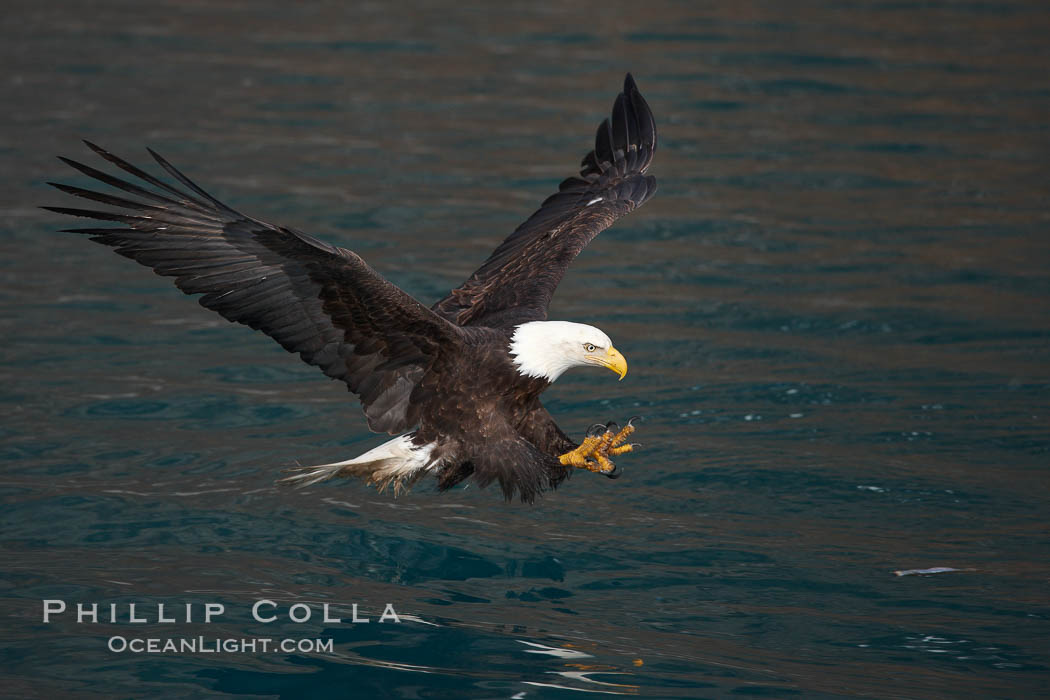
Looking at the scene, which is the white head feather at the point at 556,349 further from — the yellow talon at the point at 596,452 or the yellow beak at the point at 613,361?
the yellow talon at the point at 596,452

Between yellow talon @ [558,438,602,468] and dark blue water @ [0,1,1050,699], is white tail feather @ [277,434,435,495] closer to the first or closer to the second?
dark blue water @ [0,1,1050,699]

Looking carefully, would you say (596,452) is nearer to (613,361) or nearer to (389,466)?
(613,361)

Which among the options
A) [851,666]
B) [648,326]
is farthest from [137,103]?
[851,666]

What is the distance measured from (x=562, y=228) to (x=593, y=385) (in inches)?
48.4

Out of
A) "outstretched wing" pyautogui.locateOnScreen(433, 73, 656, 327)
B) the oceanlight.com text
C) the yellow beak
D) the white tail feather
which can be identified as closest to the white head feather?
the yellow beak

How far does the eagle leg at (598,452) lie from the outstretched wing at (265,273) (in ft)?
2.04

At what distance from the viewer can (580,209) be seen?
6.38 metres

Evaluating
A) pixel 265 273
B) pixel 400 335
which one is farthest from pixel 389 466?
pixel 265 273

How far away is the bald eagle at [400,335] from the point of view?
4.66 m

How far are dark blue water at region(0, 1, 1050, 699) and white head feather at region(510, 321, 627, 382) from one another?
73 centimetres

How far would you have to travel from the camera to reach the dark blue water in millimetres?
4637

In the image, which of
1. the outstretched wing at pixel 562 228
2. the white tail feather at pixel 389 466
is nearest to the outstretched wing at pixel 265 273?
the white tail feather at pixel 389 466

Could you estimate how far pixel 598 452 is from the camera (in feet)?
17.1

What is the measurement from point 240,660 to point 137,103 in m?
7.65
